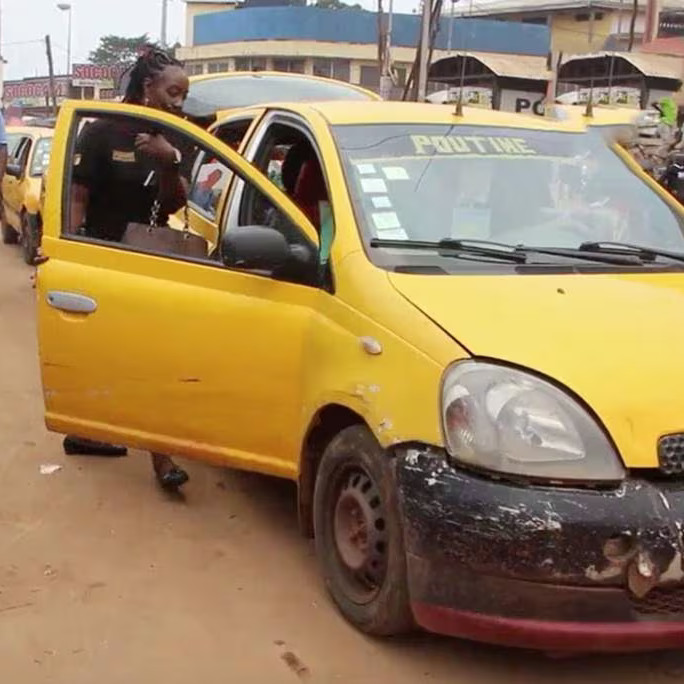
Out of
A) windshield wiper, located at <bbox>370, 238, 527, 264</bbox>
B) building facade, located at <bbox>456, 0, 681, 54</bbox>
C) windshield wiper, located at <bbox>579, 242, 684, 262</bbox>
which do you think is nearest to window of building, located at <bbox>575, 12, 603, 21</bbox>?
building facade, located at <bbox>456, 0, 681, 54</bbox>

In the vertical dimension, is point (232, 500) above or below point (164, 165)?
below

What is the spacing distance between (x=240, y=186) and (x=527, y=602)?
93.8 inches

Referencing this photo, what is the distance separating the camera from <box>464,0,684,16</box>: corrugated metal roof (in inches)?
2002

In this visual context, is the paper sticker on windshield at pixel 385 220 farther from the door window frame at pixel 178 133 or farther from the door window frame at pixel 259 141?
the door window frame at pixel 259 141

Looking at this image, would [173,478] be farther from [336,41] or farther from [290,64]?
[290,64]

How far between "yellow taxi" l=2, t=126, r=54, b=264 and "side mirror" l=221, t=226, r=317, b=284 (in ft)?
28.0

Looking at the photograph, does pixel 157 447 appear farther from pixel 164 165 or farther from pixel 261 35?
pixel 261 35

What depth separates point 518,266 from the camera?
384cm

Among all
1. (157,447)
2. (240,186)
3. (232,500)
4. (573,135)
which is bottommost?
(232,500)

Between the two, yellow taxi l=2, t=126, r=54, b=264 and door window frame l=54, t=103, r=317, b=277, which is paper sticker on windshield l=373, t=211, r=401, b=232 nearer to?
door window frame l=54, t=103, r=317, b=277

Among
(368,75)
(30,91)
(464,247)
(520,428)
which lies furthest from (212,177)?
(30,91)

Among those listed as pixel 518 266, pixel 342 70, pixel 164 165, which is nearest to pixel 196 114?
pixel 164 165

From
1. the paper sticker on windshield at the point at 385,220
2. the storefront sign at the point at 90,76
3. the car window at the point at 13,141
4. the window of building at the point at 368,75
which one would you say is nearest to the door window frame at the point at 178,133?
the paper sticker on windshield at the point at 385,220

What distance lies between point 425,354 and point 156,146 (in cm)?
207
